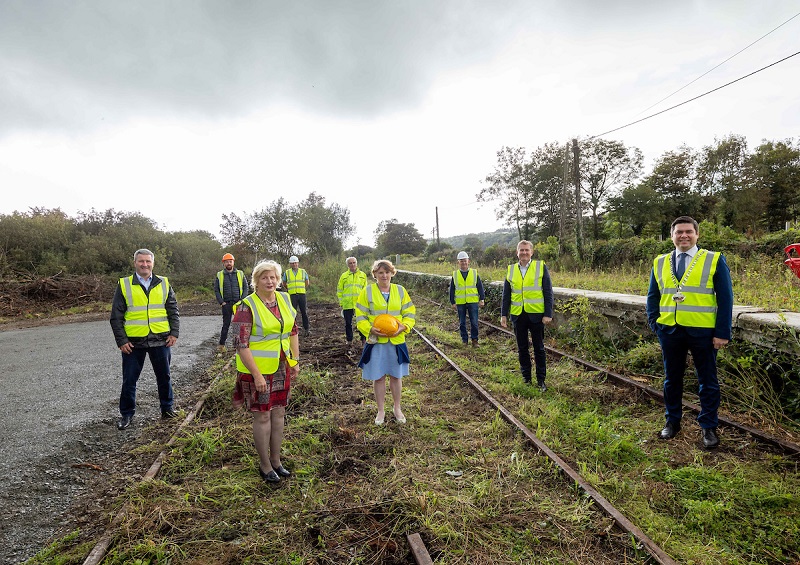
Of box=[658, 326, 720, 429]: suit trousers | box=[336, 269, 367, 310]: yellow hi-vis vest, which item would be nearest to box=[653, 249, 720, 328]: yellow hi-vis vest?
box=[658, 326, 720, 429]: suit trousers

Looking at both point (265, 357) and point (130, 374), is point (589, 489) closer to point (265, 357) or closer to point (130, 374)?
→ point (265, 357)

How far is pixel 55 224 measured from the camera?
21453 millimetres

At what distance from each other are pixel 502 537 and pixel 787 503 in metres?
2.10

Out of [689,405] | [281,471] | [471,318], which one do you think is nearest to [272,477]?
[281,471]

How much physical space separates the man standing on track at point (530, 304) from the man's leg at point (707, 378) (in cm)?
177

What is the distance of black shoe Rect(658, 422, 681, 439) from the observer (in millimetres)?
4020

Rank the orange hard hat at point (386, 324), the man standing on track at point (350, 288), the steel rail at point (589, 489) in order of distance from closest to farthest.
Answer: the steel rail at point (589, 489) < the orange hard hat at point (386, 324) < the man standing on track at point (350, 288)

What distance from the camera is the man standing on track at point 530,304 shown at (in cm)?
555

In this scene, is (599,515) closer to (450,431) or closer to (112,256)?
(450,431)

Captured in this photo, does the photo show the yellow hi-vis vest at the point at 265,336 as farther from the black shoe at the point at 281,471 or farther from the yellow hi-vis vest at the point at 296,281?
the yellow hi-vis vest at the point at 296,281

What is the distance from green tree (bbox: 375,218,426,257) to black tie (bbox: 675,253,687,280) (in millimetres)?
65429

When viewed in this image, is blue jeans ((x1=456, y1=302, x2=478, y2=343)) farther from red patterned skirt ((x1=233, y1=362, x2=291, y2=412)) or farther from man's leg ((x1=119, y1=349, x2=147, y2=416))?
man's leg ((x1=119, y1=349, x2=147, y2=416))

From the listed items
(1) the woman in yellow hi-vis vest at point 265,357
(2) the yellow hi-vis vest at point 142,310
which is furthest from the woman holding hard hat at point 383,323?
(2) the yellow hi-vis vest at point 142,310

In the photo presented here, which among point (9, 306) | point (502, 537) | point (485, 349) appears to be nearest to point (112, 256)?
point (9, 306)
